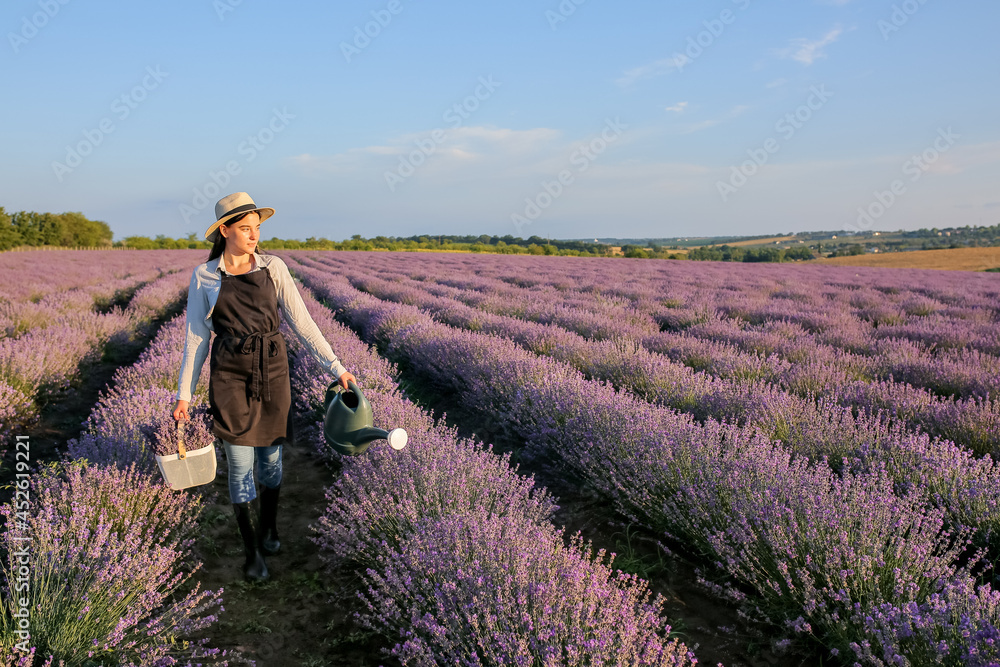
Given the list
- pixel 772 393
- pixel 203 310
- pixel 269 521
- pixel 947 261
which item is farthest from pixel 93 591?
pixel 947 261

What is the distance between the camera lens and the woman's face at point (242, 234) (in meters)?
2.29

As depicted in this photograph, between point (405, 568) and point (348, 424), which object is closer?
point (405, 568)

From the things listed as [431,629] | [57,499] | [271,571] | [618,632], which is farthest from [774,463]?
[57,499]

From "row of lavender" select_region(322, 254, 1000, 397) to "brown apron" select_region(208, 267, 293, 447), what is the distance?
12.7 feet

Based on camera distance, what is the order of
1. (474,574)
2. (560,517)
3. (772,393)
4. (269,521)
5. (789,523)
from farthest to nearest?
(772,393)
(560,517)
(269,521)
(789,523)
(474,574)

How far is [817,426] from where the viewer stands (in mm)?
3230

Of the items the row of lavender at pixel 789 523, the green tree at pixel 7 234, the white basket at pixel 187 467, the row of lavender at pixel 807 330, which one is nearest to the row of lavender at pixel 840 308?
the row of lavender at pixel 807 330

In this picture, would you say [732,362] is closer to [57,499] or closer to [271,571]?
[271,571]

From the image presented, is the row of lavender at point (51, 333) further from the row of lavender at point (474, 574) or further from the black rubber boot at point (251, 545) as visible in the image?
the row of lavender at point (474, 574)

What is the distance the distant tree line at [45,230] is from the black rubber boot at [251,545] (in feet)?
213

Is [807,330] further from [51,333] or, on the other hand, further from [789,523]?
[51,333]

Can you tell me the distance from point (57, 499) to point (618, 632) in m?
2.42

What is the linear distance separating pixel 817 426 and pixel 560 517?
1.61 meters

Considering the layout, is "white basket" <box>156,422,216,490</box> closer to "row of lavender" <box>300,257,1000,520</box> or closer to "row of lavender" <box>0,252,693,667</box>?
"row of lavender" <box>0,252,693,667</box>
